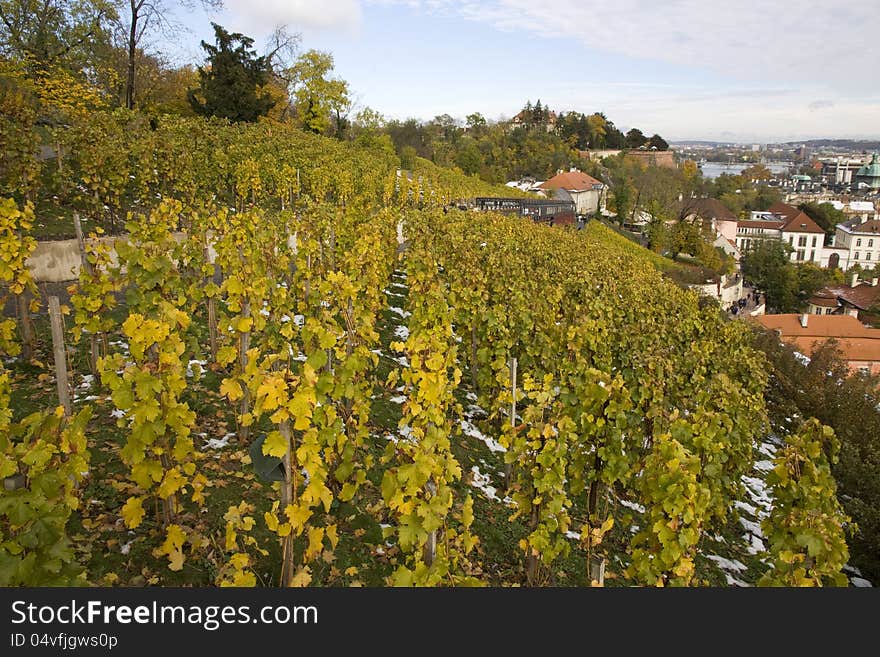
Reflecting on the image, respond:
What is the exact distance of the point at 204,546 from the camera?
16.0ft

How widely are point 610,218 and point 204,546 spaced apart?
71484 mm

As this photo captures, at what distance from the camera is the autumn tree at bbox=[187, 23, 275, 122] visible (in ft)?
92.5

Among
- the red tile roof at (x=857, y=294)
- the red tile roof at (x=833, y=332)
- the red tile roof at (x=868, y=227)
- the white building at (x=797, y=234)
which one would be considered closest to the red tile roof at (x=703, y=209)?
the white building at (x=797, y=234)

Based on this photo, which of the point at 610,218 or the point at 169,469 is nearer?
the point at 169,469

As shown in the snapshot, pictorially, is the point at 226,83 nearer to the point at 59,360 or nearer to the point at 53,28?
the point at 53,28

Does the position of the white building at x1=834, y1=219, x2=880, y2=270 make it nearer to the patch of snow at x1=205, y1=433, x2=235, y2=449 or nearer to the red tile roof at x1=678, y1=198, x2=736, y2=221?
the red tile roof at x1=678, y1=198, x2=736, y2=221

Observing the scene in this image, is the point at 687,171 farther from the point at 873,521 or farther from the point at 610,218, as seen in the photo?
the point at 873,521

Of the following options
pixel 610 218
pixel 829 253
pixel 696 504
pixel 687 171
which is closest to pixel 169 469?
pixel 696 504

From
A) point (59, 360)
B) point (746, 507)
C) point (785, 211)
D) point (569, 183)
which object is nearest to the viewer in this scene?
point (59, 360)

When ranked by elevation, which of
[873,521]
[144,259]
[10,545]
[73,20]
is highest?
[73,20]

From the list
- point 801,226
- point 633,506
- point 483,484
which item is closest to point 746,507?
point 633,506

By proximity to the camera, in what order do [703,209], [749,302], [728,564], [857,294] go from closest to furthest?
[728,564] → [857,294] → [749,302] → [703,209]

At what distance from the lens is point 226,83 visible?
28484mm

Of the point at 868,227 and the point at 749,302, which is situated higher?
the point at 868,227
